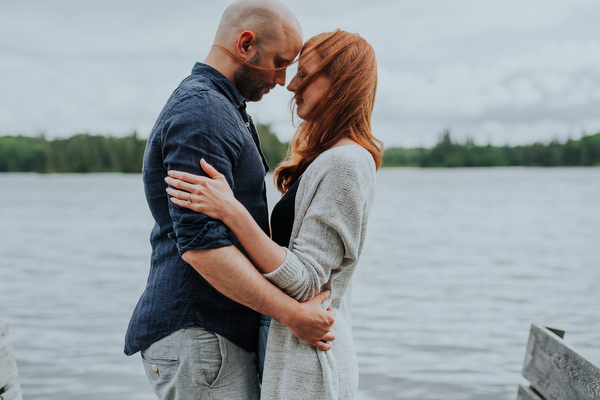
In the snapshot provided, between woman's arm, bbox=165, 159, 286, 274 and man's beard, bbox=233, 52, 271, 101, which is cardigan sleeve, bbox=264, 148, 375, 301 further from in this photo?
man's beard, bbox=233, 52, 271, 101

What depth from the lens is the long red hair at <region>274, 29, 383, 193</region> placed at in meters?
2.24

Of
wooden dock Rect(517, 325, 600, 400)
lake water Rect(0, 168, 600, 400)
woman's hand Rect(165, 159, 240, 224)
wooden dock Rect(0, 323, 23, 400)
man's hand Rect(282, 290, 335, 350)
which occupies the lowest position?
lake water Rect(0, 168, 600, 400)

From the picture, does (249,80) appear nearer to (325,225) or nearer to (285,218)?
(285,218)

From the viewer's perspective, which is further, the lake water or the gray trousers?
the lake water

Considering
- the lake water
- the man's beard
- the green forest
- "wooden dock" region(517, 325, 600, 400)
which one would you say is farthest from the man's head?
the green forest

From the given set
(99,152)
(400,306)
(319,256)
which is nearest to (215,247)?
(319,256)

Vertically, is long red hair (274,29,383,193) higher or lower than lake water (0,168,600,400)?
A: higher

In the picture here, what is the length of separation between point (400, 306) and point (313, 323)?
289 inches

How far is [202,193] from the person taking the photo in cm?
180

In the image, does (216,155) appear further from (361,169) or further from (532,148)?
(532,148)

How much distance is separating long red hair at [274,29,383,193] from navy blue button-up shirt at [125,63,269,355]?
32 centimetres

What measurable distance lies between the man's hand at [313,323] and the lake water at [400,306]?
2878mm

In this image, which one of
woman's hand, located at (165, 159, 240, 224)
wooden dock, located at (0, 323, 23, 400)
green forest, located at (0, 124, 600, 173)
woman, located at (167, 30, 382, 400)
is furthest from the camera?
green forest, located at (0, 124, 600, 173)

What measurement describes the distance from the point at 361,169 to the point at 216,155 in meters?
0.55
